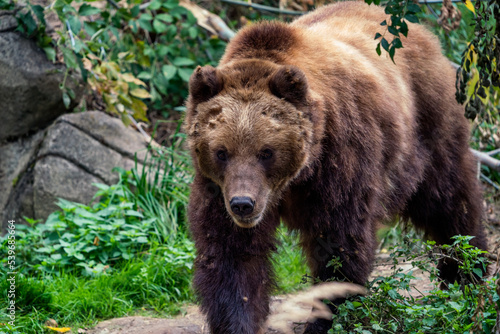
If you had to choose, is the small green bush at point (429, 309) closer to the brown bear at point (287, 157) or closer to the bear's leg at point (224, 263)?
the brown bear at point (287, 157)

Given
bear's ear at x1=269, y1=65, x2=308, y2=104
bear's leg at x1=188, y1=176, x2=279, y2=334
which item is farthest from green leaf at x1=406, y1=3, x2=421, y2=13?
bear's leg at x1=188, y1=176, x2=279, y2=334

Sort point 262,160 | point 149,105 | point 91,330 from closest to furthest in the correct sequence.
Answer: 1. point 262,160
2. point 91,330
3. point 149,105

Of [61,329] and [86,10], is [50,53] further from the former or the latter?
→ [61,329]

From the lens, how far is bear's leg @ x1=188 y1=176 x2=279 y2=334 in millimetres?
3932

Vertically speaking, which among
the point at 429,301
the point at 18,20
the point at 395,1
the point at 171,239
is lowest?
the point at 171,239

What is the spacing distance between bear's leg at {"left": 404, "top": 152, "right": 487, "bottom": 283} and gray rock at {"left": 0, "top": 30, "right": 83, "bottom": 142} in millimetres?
4177

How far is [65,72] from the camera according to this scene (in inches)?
275


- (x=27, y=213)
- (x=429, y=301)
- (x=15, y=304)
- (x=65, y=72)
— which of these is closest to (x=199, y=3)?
(x=65, y=72)

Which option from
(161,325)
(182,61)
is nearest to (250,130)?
(161,325)

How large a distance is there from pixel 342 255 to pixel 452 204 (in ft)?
5.63

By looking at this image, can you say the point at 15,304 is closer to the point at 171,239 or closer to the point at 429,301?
the point at 171,239

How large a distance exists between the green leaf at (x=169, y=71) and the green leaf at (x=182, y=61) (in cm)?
9

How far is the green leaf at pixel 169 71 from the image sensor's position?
26.7 feet

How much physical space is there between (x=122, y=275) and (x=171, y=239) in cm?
78
